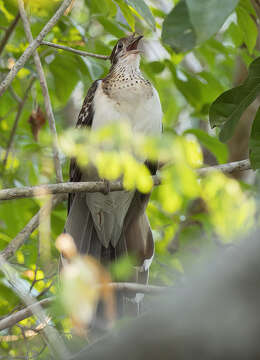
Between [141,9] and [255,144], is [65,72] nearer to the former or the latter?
[141,9]

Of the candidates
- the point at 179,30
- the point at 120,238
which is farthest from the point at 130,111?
the point at 179,30

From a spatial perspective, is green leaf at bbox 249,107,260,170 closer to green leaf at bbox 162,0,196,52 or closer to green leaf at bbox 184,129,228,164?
green leaf at bbox 162,0,196,52

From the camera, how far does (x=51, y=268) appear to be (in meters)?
3.08

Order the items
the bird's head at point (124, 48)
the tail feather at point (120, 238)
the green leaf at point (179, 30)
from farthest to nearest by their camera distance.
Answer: the bird's head at point (124, 48), the tail feather at point (120, 238), the green leaf at point (179, 30)

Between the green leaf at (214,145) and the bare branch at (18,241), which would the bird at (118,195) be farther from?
the bare branch at (18,241)

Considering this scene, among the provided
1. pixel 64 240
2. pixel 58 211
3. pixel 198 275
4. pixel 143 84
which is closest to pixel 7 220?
pixel 58 211

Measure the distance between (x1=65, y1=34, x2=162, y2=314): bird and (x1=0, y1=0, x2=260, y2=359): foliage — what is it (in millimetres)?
99

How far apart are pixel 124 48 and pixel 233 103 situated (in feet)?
5.33

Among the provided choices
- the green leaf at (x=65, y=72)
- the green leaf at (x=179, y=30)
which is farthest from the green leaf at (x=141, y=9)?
the green leaf at (x=65, y=72)

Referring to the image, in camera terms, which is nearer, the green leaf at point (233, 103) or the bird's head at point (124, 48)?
the green leaf at point (233, 103)

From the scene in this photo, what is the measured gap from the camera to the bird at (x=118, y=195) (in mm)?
3295

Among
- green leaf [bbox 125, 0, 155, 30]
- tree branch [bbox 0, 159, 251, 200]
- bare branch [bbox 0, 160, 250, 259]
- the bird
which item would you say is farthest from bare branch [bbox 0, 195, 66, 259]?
green leaf [bbox 125, 0, 155, 30]

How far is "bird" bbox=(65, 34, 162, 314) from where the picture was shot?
3.29m

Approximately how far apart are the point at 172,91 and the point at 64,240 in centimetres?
342
